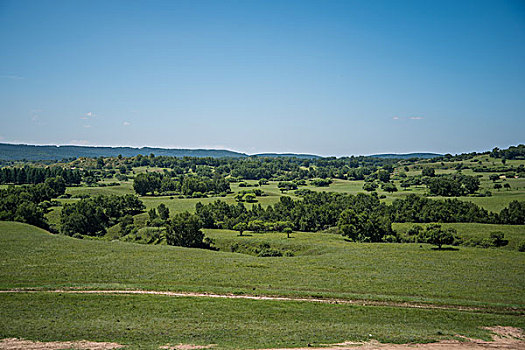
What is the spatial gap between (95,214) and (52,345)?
9767cm

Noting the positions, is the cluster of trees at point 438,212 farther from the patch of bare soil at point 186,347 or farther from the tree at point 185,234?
the patch of bare soil at point 186,347

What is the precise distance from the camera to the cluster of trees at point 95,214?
10494 centimetres

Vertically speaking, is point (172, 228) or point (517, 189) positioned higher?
point (517, 189)

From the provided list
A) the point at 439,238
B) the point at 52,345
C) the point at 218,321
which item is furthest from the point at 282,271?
the point at 439,238

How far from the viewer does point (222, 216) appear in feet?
393

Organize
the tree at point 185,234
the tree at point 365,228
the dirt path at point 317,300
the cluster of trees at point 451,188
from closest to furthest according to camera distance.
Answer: the dirt path at point 317,300 < the tree at point 185,234 < the tree at point 365,228 < the cluster of trees at point 451,188

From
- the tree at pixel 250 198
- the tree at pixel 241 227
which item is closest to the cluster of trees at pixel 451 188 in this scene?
the tree at pixel 250 198

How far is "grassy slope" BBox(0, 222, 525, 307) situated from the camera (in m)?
42.7

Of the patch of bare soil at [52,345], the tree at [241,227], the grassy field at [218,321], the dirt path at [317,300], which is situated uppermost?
the patch of bare soil at [52,345]

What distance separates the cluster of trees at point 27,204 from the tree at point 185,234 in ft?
139

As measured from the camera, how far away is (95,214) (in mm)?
114375

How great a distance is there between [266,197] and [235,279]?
120180 millimetres

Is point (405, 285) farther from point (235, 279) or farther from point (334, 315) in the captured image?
point (235, 279)

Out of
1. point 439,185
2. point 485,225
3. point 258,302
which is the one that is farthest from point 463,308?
point 439,185
